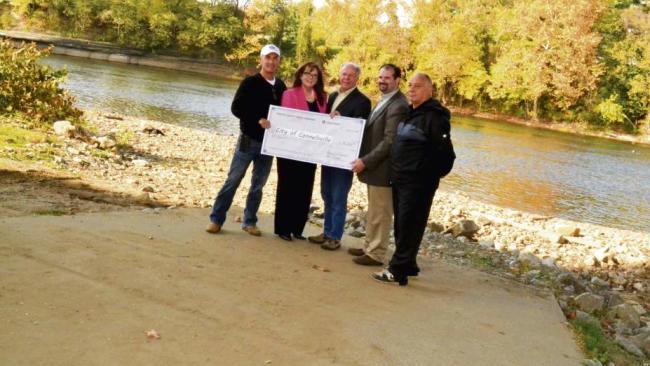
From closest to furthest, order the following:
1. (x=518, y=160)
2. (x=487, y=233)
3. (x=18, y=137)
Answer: (x=487, y=233) → (x=18, y=137) → (x=518, y=160)

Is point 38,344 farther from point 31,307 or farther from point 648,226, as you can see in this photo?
point 648,226

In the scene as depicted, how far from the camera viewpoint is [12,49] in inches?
472

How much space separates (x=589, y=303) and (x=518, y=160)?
1621cm

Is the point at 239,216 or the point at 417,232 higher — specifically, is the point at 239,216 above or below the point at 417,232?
below

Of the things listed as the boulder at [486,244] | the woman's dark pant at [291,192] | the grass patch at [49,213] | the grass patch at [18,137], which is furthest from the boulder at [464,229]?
the grass patch at [18,137]

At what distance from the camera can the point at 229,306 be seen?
368cm

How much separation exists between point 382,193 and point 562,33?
130ft

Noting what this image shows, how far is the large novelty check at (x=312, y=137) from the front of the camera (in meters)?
5.30

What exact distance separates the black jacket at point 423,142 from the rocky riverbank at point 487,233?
5.96 feet

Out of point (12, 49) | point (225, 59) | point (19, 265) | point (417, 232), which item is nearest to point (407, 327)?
point (417, 232)

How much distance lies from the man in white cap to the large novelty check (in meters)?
0.12

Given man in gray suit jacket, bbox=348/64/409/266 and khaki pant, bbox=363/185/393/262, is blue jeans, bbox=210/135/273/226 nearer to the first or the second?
man in gray suit jacket, bbox=348/64/409/266

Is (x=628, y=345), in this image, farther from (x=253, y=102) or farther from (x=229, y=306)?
(x=253, y=102)

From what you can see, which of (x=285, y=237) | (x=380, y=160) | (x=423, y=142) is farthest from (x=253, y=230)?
(x=423, y=142)
